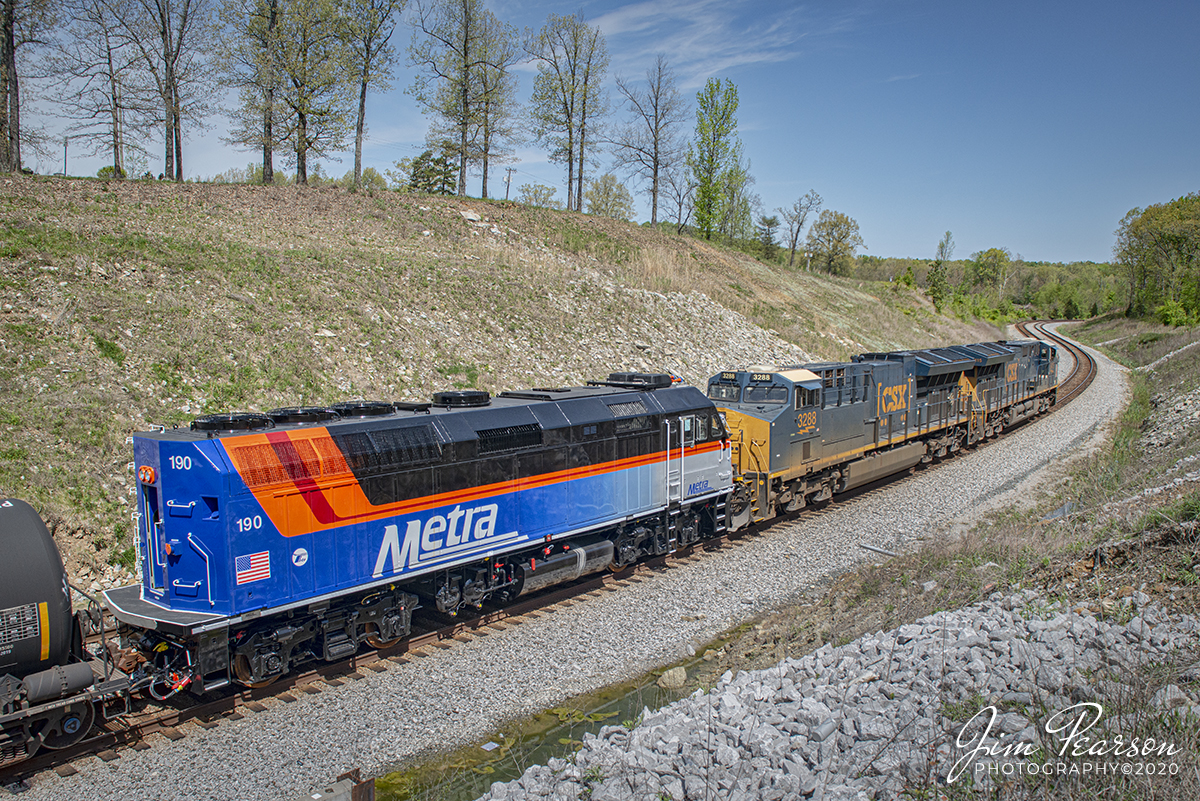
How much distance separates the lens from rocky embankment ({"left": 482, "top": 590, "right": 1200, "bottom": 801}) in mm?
5398

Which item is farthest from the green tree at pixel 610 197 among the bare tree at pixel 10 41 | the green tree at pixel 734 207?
the bare tree at pixel 10 41

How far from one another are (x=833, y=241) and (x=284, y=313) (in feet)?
226

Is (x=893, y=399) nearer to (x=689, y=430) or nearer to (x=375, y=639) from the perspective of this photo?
(x=689, y=430)

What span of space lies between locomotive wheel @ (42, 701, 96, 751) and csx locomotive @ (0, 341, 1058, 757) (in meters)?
0.37

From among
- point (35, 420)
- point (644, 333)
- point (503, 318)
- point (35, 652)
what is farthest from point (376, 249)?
point (35, 652)

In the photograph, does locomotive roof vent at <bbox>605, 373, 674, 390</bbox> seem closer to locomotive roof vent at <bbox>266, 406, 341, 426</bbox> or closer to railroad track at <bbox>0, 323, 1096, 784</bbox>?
railroad track at <bbox>0, 323, 1096, 784</bbox>

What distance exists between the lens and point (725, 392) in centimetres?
1708

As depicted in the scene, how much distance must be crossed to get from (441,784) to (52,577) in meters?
4.62

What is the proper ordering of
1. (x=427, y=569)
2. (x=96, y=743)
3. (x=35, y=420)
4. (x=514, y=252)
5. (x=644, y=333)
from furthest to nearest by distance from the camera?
(x=514, y=252), (x=644, y=333), (x=35, y=420), (x=427, y=569), (x=96, y=743)

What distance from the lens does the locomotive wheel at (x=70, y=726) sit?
7328mm

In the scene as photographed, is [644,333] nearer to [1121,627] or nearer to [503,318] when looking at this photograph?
[503,318]

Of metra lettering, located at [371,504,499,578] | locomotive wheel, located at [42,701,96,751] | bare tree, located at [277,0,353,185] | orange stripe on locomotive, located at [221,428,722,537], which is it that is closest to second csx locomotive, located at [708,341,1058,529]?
metra lettering, located at [371,504,499,578]

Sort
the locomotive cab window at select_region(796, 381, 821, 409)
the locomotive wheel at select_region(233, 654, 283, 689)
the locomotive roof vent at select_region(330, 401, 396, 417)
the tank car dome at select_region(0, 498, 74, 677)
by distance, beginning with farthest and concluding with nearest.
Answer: the locomotive cab window at select_region(796, 381, 821, 409) → the locomotive roof vent at select_region(330, 401, 396, 417) → the locomotive wheel at select_region(233, 654, 283, 689) → the tank car dome at select_region(0, 498, 74, 677)

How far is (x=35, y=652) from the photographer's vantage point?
7141 mm
